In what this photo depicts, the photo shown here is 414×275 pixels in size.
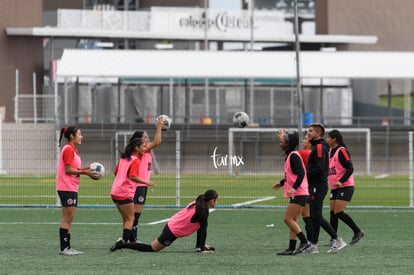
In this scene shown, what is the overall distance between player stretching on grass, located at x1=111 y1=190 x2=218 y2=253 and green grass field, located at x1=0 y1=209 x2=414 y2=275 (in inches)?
5.4

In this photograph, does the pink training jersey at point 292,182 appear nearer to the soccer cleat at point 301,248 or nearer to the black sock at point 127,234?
the soccer cleat at point 301,248

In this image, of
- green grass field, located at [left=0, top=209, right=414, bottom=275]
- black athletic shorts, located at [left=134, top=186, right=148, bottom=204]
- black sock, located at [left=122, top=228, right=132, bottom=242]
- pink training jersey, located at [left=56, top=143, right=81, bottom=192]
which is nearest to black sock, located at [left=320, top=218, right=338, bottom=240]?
green grass field, located at [left=0, top=209, right=414, bottom=275]

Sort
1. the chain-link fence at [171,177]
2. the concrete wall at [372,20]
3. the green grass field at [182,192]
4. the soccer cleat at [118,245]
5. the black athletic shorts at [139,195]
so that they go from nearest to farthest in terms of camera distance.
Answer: the soccer cleat at [118,245] → the black athletic shorts at [139,195] → the chain-link fence at [171,177] → the green grass field at [182,192] → the concrete wall at [372,20]

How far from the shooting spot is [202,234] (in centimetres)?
1627

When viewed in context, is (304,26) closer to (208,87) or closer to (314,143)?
(208,87)

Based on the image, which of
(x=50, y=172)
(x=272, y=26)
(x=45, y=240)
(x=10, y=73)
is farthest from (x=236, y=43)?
(x=45, y=240)

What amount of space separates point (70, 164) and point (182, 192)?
14.5 m

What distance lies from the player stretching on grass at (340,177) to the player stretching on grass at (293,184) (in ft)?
4.64

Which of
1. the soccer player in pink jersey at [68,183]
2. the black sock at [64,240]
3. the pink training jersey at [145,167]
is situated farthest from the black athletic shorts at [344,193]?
the black sock at [64,240]

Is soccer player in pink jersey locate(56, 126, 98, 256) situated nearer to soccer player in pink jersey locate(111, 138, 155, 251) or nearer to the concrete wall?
soccer player in pink jersey locate(111, 138, 155, 251)

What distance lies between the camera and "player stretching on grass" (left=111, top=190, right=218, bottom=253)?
16.2m

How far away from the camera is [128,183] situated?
54.4 feet

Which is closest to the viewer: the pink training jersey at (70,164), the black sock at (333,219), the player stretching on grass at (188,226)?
the pink training jersey at (70,164)

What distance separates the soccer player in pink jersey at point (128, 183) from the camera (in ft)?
54.2
